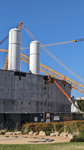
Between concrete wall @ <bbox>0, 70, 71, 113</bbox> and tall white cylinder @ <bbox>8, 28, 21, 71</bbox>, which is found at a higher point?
tall white cylinder @ <bbox>8, 28, 21, 71</bbox>

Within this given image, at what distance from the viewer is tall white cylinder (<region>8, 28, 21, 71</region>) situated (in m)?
46.0

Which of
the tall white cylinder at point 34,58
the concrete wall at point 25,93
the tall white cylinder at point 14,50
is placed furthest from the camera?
the tall white cylinder at point 34,58

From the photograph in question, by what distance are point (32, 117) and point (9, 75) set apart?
46.4 feet

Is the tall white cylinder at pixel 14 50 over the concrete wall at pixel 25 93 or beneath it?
over

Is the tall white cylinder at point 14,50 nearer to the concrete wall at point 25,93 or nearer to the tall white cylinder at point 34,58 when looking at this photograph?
the concrete wall at point 25,93

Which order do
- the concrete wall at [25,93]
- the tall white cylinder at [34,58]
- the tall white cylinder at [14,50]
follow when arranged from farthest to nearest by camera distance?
the tall white cylinder at [34,58], the tall white cylinder at [14,50], the concrete wall at [25,93]

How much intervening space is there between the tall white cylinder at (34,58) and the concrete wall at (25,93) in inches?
144

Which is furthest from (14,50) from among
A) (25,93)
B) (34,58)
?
(25,93)

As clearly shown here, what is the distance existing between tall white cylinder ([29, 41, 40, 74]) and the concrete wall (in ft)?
12.0

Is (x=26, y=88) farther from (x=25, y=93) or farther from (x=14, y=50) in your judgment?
(x=14, y=50)

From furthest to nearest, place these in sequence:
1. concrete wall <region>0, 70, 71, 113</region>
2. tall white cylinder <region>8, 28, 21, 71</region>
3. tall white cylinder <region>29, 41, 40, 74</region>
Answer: tall white cylinder <region>29, 41, 40, 74</region>, tall white cylinder <region>8, 28, 21, 71</region>, concrete wall <region>0, 70, 71, 113</region>

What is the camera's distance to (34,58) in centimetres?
5138

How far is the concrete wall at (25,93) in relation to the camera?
41938 mm

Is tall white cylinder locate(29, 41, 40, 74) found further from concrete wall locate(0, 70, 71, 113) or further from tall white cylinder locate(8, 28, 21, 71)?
tall white cylinder locate(8, 28, 21, 71)
